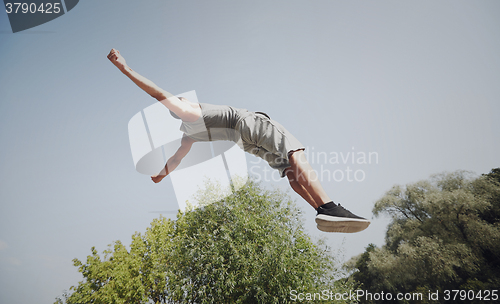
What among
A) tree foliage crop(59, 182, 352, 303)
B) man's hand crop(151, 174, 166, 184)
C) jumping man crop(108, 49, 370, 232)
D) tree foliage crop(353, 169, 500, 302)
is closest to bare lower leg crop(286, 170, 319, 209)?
jumping man crop(108, 49, 370, 232)

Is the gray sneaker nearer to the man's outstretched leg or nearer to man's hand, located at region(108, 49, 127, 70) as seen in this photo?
the man's outstretched leg

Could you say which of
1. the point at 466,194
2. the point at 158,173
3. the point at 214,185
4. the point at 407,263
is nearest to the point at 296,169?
the point at 158,173

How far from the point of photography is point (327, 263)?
32.3 feet

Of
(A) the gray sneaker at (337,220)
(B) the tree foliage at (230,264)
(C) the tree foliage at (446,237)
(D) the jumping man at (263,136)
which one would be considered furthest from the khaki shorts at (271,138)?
(C) the tree foliage at (446,237)

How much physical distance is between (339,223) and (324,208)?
145 millimetres

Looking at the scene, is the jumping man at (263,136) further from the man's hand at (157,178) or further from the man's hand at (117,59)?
the man's hand at (157,178)

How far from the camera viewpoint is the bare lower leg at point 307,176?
1.89m

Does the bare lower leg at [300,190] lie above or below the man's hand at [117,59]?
below

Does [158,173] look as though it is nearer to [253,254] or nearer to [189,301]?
[253,254]

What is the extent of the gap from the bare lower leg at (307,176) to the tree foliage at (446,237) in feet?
49.0

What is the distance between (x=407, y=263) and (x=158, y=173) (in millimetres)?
18568

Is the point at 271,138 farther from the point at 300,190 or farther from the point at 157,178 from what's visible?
the point at 157,178

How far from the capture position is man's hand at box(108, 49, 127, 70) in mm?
1909

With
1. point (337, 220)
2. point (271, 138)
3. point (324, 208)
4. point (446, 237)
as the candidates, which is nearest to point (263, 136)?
point (271, 138)
